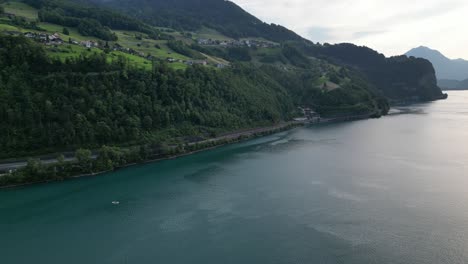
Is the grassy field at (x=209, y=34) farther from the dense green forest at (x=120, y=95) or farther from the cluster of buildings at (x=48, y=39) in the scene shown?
the cluster of buildings at (x=48, y=39)

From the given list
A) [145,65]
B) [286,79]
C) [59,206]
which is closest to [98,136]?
[59,206]

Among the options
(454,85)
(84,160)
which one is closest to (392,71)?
(454,85)

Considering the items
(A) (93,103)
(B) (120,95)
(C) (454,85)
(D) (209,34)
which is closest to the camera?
(A) (93,103)

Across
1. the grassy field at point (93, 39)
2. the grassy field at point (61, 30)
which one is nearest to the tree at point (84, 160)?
the grassy field at point (93, 39)

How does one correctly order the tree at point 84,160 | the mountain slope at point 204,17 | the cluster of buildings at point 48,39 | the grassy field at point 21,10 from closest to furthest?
the tree at point 84,160, the cluster of buildings at point 48,39, the grassy field at point 21,10, the mountain slope at point 204,17

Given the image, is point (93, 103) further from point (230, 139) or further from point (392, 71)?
point (392, 71)

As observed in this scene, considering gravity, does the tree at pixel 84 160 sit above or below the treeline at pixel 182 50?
below

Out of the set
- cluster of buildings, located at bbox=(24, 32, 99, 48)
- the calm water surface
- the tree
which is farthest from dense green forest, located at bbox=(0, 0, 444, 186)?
the calm water surface
